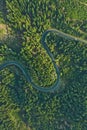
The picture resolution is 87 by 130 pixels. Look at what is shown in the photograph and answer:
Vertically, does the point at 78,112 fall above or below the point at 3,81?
below

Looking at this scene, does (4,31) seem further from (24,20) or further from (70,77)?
(70,77)

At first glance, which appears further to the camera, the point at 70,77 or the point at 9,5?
the point at 70,77

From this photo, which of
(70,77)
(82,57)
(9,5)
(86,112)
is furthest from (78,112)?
(9,5)

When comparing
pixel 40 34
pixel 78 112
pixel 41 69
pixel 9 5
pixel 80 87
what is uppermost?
pixel 9 5

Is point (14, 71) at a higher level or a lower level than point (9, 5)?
lower

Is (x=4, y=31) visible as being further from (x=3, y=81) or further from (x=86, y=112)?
(x=86, y=112)

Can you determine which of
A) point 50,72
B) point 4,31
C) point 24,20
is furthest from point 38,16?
point 50,72
